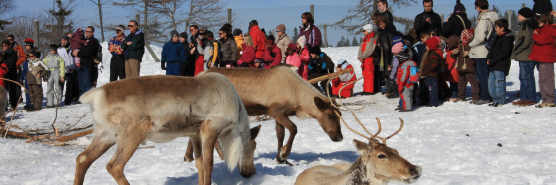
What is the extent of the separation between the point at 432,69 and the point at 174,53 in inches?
244

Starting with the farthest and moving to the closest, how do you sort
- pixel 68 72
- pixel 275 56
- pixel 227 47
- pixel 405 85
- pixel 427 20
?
pixel 68 72
pixel 275 56
pixel 427 20
pixel 227 47
pixel 405 85

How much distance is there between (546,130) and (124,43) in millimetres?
9209

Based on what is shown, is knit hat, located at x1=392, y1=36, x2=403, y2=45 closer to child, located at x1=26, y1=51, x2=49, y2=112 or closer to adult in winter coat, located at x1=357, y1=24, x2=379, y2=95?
adult in winter coat, located at x1=357, y1=24, x2=379, y2=95

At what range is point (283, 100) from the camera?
6.20m

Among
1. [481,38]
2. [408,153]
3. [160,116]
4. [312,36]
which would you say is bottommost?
[408,153]

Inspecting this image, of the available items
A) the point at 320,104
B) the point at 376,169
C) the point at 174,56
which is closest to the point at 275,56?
the point at 174,56

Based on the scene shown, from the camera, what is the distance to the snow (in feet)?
15.9

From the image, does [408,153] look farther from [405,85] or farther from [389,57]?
[389,57]

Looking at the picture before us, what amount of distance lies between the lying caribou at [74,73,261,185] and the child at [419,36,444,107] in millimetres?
6548

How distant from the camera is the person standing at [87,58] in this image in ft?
41.1

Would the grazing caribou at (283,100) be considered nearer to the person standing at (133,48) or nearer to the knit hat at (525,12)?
the person standing at (133,48)

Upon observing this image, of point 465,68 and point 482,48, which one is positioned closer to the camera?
point 482,48

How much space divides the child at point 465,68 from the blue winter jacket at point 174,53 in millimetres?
6617

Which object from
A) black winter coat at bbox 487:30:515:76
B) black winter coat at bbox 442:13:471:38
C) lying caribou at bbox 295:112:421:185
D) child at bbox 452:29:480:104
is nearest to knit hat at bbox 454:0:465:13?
black winter coat at bbox 442:13:471:38
